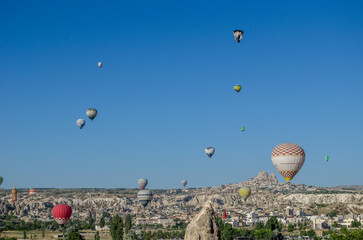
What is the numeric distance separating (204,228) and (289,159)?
111 ft

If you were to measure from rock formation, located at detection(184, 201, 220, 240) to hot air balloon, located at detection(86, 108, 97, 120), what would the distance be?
53287mm

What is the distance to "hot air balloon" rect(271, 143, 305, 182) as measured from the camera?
6259cm

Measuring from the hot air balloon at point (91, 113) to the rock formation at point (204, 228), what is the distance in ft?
175

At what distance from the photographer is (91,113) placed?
270 ft

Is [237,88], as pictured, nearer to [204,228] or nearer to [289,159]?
[289,159]

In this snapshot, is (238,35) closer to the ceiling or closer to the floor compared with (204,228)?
closer to the ceiling

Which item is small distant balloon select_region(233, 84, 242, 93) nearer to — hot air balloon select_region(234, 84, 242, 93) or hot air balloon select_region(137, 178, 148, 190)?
Answer: hot air balloon select_region(234, 84, 242, 93)

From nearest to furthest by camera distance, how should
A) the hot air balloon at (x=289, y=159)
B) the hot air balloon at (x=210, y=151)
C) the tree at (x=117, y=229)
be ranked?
the hot air balloon at (x=289, y=159), the tree at (x=117, y=229), the hot air balloon at (x=210, y=151)

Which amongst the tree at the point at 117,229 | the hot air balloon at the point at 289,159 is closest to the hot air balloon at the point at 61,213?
the tree at the point at 117,229

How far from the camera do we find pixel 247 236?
98.7m

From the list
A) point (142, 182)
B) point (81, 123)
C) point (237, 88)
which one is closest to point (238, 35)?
point (237, 88)

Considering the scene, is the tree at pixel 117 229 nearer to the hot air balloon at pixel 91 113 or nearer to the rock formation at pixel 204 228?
the hot air balloon at pixel 91 113

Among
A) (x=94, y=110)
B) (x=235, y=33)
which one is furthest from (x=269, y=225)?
(x=235, y=33)

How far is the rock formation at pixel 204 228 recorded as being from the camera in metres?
30.6
